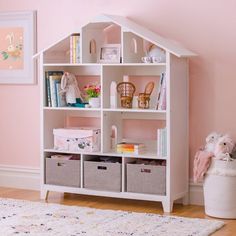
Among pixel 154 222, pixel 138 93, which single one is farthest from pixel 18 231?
pixel 138 93

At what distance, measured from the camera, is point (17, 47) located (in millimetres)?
5188

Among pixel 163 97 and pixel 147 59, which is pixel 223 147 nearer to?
pixel 163 97

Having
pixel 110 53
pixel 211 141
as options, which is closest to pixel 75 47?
pixel 110 53

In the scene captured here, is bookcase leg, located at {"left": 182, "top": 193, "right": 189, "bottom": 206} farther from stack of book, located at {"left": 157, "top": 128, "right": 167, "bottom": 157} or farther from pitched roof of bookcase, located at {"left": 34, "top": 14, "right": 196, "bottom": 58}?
pitched roof of bookcase, located at {"left": 34, "top": 14, "right": 196, "bottom": 58}

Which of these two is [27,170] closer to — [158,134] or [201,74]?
[158,134]

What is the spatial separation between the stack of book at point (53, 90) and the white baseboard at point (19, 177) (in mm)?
713

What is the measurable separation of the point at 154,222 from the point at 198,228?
0.97 ft

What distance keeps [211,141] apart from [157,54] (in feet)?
2.36

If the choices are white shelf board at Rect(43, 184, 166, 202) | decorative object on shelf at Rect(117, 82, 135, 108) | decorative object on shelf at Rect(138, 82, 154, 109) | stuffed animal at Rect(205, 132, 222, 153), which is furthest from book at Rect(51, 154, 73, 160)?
stuffed animal at Rect(205, 132, 222, 153)

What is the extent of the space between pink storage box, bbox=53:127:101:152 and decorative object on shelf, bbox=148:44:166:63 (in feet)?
2.25

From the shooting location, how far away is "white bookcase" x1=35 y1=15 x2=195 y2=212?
432 centimetres

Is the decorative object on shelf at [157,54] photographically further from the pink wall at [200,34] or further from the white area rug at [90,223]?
the white area rug at [90,223]

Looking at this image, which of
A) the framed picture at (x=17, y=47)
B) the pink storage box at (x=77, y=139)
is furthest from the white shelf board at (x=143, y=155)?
the framed picture at (x=17, y=47)

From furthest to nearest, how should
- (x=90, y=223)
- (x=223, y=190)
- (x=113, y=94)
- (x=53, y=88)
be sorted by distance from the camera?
(x=53, y=88), (x=113, y=94), (x=223, y=190), (x=90, y=223)
